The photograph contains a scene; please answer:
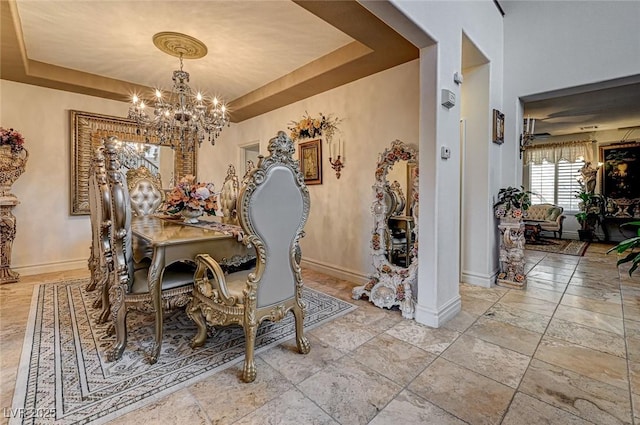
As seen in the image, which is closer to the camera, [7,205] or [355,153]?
[7,205]

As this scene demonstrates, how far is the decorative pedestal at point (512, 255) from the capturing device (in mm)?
3420

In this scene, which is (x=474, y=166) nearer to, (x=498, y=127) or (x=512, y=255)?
(x=498, y=127)

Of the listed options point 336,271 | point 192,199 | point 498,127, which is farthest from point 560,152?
point 192,199

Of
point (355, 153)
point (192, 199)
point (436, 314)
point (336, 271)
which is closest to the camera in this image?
point (436, 314)

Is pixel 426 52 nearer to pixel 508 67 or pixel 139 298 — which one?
pixel 508 67

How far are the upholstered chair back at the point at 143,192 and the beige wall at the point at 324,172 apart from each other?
1.28 metres

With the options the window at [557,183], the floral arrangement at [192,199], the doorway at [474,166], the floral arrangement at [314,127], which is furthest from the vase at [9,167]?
the window at [557,183]

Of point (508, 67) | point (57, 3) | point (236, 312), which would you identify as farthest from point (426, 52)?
point (57, 3)

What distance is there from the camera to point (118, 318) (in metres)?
1.90

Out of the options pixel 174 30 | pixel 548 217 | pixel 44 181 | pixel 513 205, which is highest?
pixel 174 30

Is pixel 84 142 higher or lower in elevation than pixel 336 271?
higher

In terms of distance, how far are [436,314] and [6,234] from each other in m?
4.79

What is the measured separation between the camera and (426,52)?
2.37m

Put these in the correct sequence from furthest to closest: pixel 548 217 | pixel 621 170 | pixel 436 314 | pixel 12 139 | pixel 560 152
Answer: pixel 560 152, pixel 548 217, pixel 621 170, pixel 12 139, pixel 436 314
